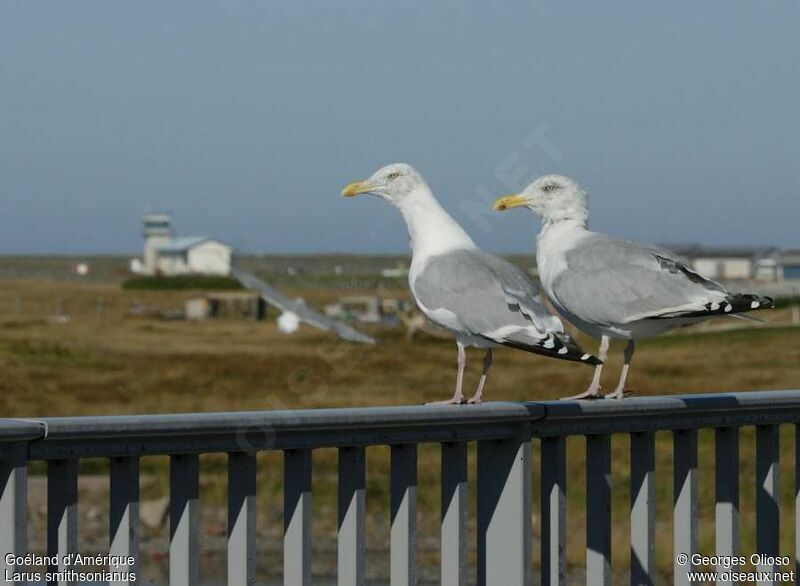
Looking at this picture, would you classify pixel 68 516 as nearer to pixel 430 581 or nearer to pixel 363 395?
pixel 430 581

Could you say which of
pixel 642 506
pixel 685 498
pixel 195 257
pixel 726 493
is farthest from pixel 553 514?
pixel 195 257

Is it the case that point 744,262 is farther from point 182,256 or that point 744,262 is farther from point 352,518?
point 352,518

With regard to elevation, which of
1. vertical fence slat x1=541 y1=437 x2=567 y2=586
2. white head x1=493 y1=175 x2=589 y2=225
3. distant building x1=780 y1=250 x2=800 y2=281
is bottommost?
vertical fence slat x1=541 y1=437 x2=567 y2=586

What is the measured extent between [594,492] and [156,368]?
1642 inches

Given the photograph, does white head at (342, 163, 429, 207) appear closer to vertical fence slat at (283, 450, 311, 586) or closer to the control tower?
vertical fence slat at (283, 450, 311, 586)

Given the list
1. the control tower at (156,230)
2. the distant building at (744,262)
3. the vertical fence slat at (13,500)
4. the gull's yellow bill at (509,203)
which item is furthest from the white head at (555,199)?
the control tower at (156,230)

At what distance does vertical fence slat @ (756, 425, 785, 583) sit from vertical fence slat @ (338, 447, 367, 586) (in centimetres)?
151

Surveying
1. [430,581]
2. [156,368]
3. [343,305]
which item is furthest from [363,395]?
[343,305]

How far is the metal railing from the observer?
121 inches

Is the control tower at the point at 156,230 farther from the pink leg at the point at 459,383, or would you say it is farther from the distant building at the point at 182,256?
the pink leg at the point at 459,383

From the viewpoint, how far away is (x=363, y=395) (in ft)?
120

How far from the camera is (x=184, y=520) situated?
3.27 metres

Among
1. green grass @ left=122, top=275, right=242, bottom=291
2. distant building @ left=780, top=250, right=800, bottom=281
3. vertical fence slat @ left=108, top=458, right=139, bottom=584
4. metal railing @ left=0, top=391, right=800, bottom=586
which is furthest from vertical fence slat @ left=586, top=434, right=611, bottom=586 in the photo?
distant building @ left=780, top=250, right=800, bottom=281

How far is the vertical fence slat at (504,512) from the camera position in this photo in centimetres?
383
